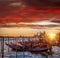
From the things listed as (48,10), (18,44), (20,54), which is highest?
(48,10)

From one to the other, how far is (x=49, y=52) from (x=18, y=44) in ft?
1.33

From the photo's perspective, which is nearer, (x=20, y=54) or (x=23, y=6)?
(x=23, y=6)

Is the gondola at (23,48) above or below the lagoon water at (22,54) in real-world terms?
above

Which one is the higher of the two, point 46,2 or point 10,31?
point 46,2

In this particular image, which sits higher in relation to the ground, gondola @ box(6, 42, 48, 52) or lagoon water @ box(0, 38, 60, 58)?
gondola @ box(6, 42, 48, 52)

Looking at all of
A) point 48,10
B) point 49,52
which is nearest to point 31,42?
point 49,52

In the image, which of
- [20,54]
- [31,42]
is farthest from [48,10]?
[20,54]

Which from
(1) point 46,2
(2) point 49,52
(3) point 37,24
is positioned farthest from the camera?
(2) point 49,52

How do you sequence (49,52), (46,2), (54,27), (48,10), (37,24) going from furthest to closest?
(49,52), (54,27), (37,24), (48,10), (46,2)

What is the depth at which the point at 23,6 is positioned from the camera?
95cm

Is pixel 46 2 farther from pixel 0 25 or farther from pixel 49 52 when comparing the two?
pixel 49 52

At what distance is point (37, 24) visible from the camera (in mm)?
1477

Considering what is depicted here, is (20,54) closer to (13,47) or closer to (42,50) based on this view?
(13,47)

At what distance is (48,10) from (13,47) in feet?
3.15
